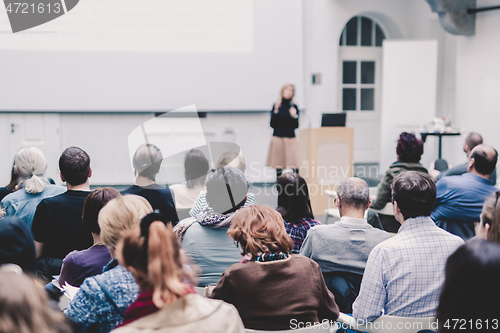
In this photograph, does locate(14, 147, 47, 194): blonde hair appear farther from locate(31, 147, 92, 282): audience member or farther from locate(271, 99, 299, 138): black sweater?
locate(271, 99, 299, 138): black sweater

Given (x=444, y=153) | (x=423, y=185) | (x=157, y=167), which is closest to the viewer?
(x=423, y=185)

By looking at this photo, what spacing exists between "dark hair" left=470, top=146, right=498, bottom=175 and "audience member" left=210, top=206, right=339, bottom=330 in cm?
181

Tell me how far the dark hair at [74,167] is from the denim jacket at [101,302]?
1201mm

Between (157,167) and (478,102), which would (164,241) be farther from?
(478,102)

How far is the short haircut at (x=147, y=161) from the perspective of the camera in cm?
272

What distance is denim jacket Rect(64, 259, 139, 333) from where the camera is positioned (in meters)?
1.27

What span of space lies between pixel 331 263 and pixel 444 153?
6079mm

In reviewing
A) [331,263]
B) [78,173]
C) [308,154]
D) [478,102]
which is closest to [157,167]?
[78,173]

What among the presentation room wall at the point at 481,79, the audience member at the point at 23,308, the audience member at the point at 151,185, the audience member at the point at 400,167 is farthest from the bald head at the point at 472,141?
the audience member at the point at 23,308

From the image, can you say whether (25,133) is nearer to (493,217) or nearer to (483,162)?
(483,162)

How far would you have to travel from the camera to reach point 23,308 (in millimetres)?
806

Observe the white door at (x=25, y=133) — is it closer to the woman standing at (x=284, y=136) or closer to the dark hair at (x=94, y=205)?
the woman standing at (x=284, y=136)

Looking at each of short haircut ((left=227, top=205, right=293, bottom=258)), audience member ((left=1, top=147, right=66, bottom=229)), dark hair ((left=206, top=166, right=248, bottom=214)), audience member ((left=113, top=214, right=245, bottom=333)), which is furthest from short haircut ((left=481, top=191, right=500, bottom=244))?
audience member ((left=1, top=147, right=66, bottom=229))

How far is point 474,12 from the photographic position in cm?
629
